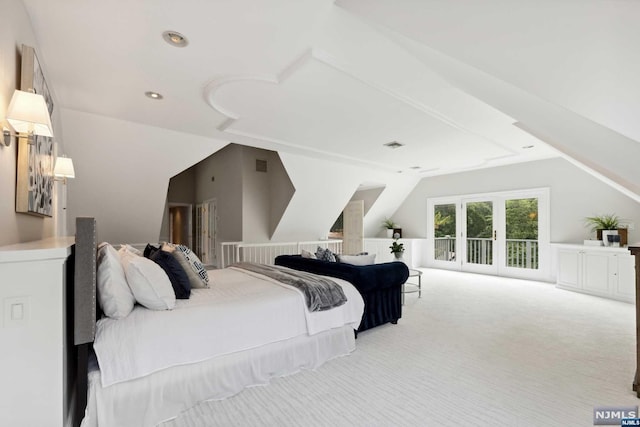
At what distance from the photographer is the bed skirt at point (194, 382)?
66.6 inches

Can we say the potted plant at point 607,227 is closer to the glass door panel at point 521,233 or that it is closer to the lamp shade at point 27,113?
the glass door panel at point 521,233

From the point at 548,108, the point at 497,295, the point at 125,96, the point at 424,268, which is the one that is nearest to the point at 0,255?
the point at 125,96

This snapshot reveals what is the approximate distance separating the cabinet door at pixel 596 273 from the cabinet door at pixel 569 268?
103 mm

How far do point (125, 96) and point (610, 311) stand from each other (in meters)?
6.94

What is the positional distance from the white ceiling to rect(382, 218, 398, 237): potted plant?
15.8 ft

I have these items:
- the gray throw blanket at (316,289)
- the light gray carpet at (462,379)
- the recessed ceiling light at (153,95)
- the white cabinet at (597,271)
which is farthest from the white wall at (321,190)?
the white cabinet at (597,271)

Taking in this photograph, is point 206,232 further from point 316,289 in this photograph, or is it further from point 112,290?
point 112,290

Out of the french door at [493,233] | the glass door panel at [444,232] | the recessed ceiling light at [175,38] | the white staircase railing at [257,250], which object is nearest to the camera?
the recessed ceiling light at [175,38]

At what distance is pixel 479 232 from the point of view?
7.27 metres

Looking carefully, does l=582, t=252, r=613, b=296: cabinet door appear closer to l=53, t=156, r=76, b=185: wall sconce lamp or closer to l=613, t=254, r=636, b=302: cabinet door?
l=613, t=254, r=636, b=302: cabinet door

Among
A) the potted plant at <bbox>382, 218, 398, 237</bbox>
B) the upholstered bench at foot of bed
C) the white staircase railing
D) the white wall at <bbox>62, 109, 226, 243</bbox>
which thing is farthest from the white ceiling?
the potted plant at <bbox>382, 218, 398, 237</bbox>

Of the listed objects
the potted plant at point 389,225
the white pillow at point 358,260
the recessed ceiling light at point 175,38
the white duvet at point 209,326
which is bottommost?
the white duvet at point 209,326

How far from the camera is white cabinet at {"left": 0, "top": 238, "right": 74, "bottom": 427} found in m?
1.35

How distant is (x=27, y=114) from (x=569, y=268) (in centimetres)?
745
